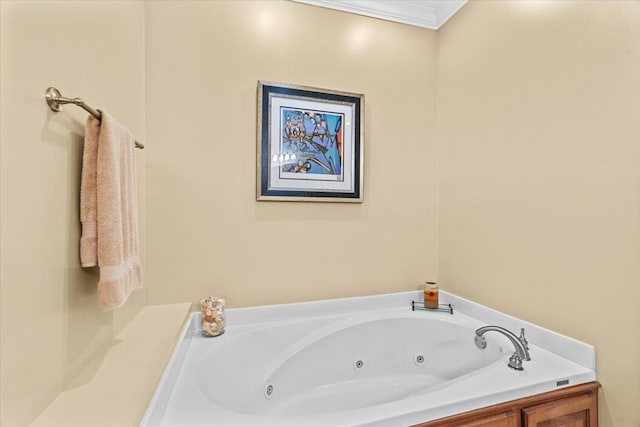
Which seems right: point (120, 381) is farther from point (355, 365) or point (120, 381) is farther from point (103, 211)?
point (355, 365)

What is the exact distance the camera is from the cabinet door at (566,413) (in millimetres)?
A: 1097

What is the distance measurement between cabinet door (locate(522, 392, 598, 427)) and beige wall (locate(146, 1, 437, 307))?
104cm

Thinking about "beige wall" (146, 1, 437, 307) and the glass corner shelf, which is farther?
the glass corner shelf

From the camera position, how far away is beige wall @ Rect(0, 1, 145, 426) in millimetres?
659

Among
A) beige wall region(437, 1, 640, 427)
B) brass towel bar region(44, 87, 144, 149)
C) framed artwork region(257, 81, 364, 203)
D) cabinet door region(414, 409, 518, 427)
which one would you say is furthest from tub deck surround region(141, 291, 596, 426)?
brass towel bar region(44, 87, 144, 149)

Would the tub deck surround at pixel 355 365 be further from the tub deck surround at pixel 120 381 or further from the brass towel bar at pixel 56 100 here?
the brass towel bar at pixel 56 100

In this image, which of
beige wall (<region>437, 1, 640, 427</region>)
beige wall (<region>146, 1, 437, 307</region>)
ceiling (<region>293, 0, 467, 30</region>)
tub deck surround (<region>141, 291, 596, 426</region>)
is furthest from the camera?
ceiling (<region>293, 0, 467, 30</region>)

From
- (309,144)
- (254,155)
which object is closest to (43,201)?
(254,155)

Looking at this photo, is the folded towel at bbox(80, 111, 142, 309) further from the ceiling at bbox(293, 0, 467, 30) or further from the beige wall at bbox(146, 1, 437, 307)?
the ceiling at bbox(293, 0, 467, 30)

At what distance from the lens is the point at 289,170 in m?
1.84

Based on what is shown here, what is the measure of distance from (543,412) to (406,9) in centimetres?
237

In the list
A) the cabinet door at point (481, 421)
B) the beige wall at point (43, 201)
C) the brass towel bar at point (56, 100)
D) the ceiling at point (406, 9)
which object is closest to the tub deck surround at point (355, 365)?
the cabinet door at point (481, 421)

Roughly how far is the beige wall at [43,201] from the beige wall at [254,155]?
0.57 m

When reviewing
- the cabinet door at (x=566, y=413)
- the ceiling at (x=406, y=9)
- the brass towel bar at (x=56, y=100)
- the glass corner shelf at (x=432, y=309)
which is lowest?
the cabinet door at (x=566, y=413)
